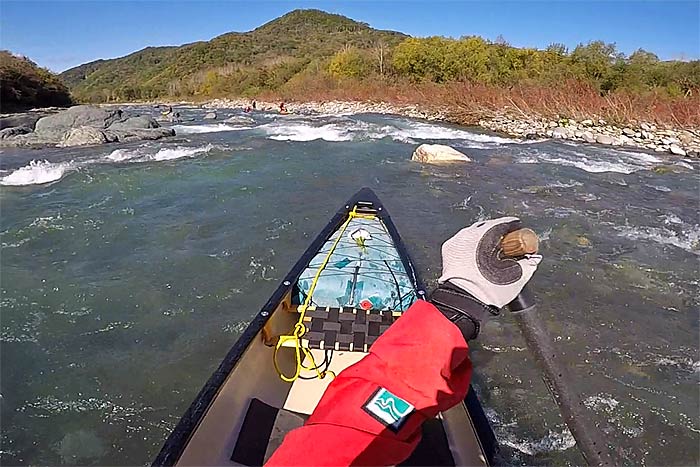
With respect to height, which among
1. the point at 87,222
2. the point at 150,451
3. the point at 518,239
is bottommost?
the point at 150,451

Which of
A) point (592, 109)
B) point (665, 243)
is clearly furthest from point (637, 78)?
point (665, 243)

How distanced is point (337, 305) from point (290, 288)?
372 millimetres

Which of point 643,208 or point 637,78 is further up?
point 637,78

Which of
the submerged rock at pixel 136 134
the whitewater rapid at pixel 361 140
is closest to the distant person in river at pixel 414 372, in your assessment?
the whitewater rapid at pixel 361 140

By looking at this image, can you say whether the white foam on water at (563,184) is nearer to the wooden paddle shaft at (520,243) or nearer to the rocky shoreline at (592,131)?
the rocky shoreline at (592,131)

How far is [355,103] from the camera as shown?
98.5ft

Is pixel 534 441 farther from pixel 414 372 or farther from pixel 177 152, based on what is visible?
pixel 177 152

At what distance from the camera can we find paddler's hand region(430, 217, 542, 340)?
1463mm

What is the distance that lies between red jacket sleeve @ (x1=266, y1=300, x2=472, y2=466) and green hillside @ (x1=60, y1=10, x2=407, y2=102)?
4398 centimetres

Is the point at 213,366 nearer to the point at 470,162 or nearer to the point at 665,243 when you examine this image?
the point at 665,243

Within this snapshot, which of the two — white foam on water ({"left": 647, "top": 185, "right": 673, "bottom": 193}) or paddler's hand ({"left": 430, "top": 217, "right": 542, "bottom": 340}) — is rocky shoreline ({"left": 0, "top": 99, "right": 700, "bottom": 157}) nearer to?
white foam on water ({"left": 647, "top": 185, "right": 673, "bottom": 193})

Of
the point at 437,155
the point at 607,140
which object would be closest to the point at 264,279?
the point at 437,155

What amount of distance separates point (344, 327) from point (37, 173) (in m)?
10.4

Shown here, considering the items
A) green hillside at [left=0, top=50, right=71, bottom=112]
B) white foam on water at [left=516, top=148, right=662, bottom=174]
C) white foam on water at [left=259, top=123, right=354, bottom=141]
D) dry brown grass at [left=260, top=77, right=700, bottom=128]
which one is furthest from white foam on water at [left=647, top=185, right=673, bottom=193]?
green hillside at [left=0, top=50, right=71, bottom=112]
